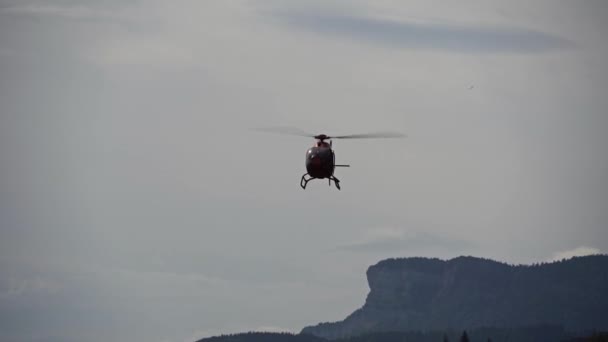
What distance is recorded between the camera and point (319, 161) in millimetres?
107750
